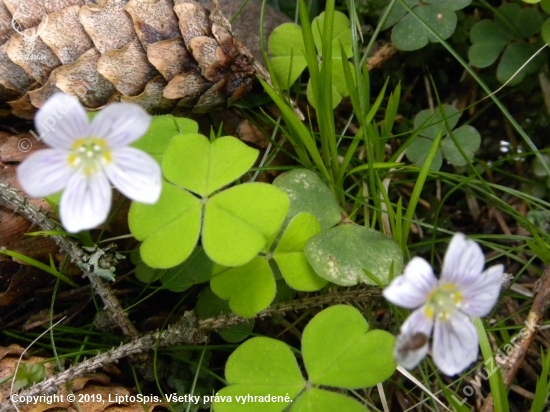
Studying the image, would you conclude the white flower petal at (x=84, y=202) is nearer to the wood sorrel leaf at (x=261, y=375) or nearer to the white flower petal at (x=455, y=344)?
the wood sorrel leaf at (x=261, y=375)

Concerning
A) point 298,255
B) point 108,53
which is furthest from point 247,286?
point 108,53

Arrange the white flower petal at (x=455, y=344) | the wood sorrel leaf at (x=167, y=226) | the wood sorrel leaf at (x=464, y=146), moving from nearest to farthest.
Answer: the white flower petal at (x=455, y=344) → the wood sorrel leaf at (x=167, y=226) → the wood sorrel leaf at (x=464, y=146)

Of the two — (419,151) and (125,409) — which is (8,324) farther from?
(419,151)

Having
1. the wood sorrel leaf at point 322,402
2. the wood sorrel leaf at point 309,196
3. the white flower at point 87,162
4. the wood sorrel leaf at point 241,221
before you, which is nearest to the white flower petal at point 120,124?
the white flower at point 87,162

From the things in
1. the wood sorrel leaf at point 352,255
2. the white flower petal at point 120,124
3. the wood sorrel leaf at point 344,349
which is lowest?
the wood sorrel leaf at point 344,349

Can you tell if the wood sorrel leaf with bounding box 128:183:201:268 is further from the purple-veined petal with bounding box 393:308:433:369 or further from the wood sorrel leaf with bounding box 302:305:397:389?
the purple-veined petal with bounding box 393:308:433:369

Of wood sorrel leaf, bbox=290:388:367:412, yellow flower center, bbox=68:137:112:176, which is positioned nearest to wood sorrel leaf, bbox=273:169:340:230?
wood sorrel leaf, bbox=290:388:367:412
